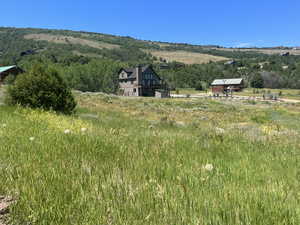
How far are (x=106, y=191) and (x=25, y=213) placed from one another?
63 cm

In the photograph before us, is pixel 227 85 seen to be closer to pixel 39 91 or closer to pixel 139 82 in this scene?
pixel 139 82

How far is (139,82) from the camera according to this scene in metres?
86.1

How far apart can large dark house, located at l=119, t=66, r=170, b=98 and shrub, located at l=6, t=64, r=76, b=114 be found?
238ft

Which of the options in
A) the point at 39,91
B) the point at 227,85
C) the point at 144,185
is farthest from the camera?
the point at 227,85

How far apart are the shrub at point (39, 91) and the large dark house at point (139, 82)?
72.5 m

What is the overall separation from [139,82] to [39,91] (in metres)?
75.2

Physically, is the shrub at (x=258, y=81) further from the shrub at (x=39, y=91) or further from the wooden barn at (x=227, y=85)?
the shrub at (x=39, y=91)

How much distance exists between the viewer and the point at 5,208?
77.8 inches

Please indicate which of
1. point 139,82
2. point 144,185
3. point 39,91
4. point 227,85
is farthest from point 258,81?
point 144,185

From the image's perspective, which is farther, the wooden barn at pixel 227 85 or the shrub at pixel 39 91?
the wooden barn at pixel 227 85

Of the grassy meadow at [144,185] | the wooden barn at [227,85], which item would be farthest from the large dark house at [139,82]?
the grassy meadow at [144,185]

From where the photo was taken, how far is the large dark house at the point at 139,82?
86.1 m

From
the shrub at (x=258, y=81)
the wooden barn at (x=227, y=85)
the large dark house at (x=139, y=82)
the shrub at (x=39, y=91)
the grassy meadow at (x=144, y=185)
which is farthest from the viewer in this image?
the shrub at (x=258, y=81)

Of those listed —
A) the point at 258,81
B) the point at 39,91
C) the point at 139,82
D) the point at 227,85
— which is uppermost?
the point at 39,91
